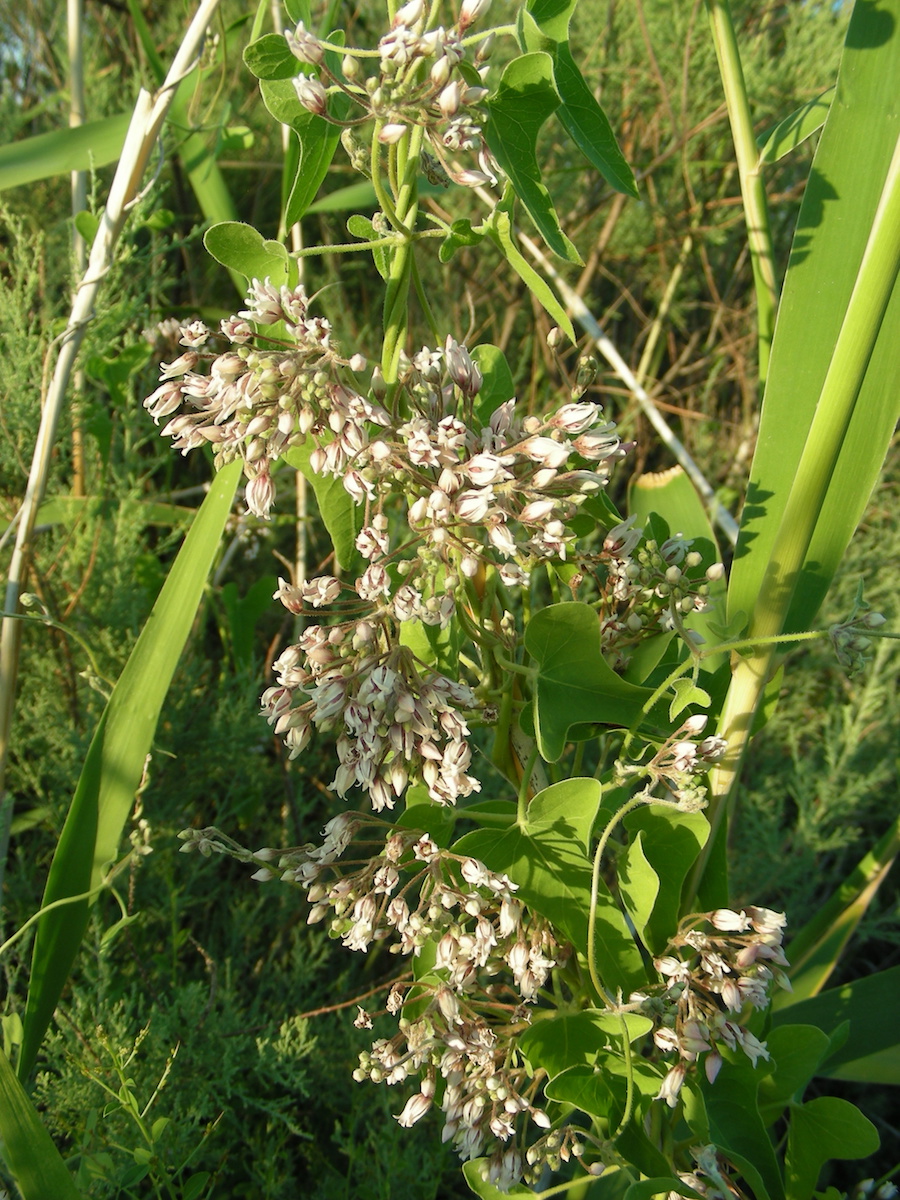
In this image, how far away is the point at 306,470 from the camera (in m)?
0.63

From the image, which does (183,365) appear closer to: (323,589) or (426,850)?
(323,589)

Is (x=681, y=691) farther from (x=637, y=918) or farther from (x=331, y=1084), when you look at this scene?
(x=331, y=1084)

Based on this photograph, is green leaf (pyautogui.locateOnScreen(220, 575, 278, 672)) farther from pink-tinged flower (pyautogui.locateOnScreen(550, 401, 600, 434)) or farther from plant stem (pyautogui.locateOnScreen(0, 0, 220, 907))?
pink-tinged flower (pyautogui.locateOnScreen(550, 401, 600, 434))

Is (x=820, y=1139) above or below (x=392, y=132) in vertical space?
below

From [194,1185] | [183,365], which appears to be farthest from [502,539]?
[194,1185]

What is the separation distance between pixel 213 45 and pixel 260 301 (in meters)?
1.12

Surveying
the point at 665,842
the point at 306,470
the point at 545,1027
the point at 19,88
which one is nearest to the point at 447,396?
the point at 306,470

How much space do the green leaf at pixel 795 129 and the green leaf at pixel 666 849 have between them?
55 centimetres

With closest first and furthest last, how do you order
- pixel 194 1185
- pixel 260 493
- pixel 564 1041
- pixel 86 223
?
pixel 260 493
pixel 564 1041
pixel 194 1185
pixel 86 223

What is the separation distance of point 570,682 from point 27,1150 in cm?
58

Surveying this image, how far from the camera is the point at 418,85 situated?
531mm

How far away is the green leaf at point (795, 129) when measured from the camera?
29.8 inches

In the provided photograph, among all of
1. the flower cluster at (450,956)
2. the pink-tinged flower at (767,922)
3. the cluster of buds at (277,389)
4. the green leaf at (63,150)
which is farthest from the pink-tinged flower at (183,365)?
the green leaf at (63,150)

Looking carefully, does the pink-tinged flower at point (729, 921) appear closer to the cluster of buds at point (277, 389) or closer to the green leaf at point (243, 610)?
the cluster of buds at point (277, 389)
